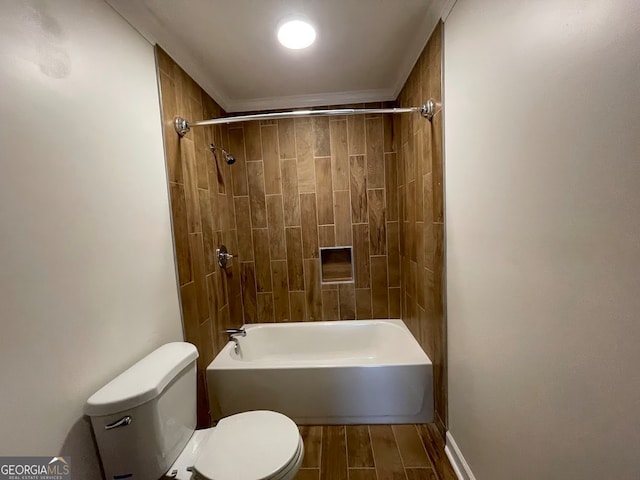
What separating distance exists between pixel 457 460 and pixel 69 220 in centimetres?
204

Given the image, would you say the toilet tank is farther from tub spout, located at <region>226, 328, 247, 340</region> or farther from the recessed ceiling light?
the recessed ceiling light

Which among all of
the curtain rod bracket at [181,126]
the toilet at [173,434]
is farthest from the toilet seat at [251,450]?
the curtain rod bracket at [181,126]

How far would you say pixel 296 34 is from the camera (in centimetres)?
144

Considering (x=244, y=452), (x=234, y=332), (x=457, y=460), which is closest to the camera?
(x=244, y=452)

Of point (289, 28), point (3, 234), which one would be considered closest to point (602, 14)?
point (289, 28)

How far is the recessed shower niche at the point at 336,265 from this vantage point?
2514 mm

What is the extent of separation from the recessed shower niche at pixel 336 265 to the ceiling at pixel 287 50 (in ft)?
4.25

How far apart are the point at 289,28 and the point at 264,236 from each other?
1537mm

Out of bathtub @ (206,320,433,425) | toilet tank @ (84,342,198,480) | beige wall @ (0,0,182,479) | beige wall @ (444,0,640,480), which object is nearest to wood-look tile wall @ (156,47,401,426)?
bathtub @ (206,320,433,425)

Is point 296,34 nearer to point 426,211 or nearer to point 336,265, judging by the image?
point 426,211

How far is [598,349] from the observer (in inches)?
25.3

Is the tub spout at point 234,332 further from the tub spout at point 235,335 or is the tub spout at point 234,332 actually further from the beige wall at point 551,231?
the beige wall at point 551,231

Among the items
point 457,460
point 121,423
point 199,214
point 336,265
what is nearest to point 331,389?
point 457,460

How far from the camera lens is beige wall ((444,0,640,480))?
0.58m
